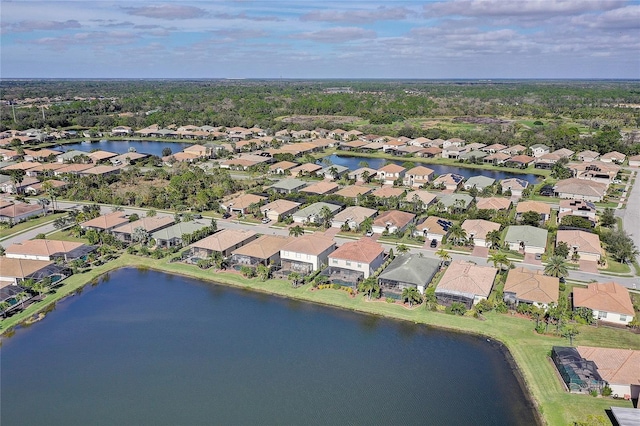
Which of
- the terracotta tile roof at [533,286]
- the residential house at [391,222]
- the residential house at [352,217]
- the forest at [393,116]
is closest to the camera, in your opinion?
the terracotta tile roof at [533,286]

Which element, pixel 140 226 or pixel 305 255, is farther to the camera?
pixel 140 226

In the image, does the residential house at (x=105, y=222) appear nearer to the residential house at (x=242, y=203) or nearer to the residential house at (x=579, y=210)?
the residential house at (x=242, y=203)

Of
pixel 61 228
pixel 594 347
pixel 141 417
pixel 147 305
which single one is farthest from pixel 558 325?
pixel 61 228

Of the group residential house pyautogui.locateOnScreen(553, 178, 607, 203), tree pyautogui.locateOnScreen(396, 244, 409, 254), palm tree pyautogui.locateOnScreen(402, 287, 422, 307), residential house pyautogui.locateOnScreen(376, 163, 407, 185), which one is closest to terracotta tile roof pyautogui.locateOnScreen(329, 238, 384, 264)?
tree pyautogui.locateOnScreen(396, 244, 409, 254)

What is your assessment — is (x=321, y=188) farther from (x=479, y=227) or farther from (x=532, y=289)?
(x=532, y=289)

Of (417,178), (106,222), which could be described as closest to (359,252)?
(106,222)

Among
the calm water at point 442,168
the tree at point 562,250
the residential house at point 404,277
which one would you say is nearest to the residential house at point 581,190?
the calm water at point 442,168
